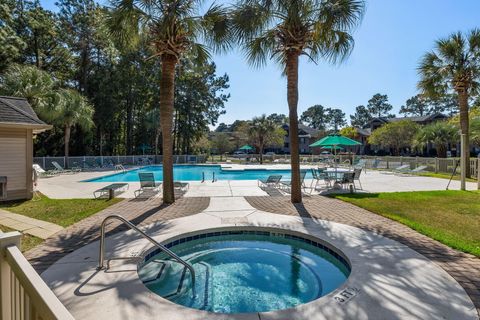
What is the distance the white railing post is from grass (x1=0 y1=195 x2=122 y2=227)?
5.10 m

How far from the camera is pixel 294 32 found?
8320 millimetres

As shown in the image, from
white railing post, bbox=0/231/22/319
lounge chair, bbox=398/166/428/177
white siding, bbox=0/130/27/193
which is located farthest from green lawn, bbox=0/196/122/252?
lounge chair, bbox=398/166/428/177

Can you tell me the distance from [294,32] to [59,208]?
8956 millimetres

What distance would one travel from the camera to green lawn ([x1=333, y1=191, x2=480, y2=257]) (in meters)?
5.56

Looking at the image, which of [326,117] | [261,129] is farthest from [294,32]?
[326,117]

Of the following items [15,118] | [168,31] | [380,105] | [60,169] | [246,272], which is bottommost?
[246,272]

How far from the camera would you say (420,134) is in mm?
28219

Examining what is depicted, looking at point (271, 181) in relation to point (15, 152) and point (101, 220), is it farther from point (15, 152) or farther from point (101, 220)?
point (15, 152)

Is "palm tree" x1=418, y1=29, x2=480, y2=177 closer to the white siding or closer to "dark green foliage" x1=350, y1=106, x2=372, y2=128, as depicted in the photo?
the white siding

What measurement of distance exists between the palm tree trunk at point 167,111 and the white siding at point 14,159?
5321 mm

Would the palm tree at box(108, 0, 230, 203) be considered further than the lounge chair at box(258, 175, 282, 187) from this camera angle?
No

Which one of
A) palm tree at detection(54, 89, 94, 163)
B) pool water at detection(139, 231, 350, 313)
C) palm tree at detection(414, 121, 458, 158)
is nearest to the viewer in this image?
pool water at detection(139, 231, 350, 313)

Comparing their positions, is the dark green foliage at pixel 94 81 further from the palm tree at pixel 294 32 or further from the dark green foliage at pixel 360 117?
the dark green foliage at pixel 360 117

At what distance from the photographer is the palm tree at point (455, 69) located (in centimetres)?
1436
